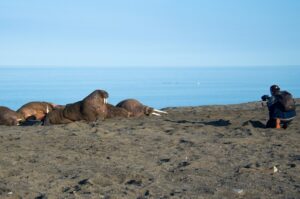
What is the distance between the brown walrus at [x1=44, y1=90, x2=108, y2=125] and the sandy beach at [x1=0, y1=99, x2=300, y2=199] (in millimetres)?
1518

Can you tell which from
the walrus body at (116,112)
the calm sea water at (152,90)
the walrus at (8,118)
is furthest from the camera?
the calm sea water at (152,90)

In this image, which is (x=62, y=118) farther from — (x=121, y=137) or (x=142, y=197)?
(x=142, y=197)

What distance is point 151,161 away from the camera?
7.65 meters

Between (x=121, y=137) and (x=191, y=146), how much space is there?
1.51 meters

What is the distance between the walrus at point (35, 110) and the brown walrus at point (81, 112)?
3.62 feet

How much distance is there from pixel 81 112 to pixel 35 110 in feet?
5.55

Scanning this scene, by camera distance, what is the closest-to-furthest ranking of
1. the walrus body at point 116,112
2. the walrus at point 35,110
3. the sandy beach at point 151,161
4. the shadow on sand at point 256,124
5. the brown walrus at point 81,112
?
the sandy beach at point 151,161, the shadow on sand at point 256,124, the brown walrus at point 81,112, the walrus body at point 116,112, the walrus at point 35,110

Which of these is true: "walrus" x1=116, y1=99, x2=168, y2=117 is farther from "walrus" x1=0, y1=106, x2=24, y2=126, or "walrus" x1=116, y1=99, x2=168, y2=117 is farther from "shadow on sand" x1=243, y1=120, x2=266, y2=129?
"shadow on sand" x1=243, y1=120, x2=266, y2=129

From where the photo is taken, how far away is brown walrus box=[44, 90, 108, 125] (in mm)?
13070

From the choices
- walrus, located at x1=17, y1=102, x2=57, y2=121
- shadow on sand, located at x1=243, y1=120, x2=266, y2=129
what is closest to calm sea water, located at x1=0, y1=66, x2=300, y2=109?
walrus, located at x1=17, y1=102, x2=57, y2=121

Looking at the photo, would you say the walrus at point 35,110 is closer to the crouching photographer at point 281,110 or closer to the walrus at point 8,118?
→ the walrus at point 8,118

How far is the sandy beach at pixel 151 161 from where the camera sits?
6070mm

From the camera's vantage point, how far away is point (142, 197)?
5773mm

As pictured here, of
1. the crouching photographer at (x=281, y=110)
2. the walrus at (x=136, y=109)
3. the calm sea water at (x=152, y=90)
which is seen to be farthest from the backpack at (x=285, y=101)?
the calm sea water at (x=152, y=90)
